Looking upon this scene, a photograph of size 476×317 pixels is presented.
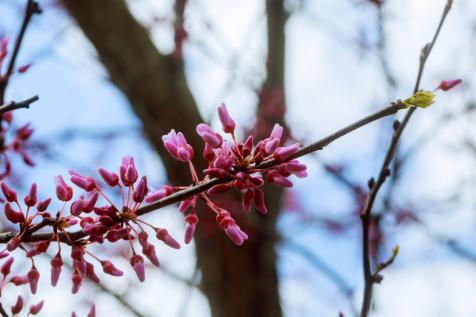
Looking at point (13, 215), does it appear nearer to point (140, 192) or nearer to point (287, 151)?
point (140, 192)

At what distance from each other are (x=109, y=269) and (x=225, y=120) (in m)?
0.48

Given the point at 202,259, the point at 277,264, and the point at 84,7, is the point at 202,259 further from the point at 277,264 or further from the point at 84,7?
the point at 84,7

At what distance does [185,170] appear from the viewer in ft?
14.4

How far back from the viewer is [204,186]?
110 centimetres

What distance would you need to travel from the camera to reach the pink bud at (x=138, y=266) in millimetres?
1290

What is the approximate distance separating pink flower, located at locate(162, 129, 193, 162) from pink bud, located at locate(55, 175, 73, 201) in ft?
0.88

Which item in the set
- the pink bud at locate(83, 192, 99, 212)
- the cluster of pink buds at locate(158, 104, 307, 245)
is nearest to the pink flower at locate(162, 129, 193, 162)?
the cluster of pink buds at locate(158, 104, 307, 245)

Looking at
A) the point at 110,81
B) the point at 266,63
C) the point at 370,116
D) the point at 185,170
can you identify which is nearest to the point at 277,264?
the point at 185,170

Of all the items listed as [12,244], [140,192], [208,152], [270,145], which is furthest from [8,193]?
[270,145]

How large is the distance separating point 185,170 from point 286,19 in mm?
1800

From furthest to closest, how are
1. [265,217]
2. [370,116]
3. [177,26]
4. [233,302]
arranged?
[177,26]
[265,217]
[233,302]
[370,116]

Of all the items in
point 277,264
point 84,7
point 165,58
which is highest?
point 84,7

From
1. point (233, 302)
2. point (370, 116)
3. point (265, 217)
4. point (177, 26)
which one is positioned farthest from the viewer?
point (177, 26)

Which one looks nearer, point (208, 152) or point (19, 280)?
A: point (208, 152)
